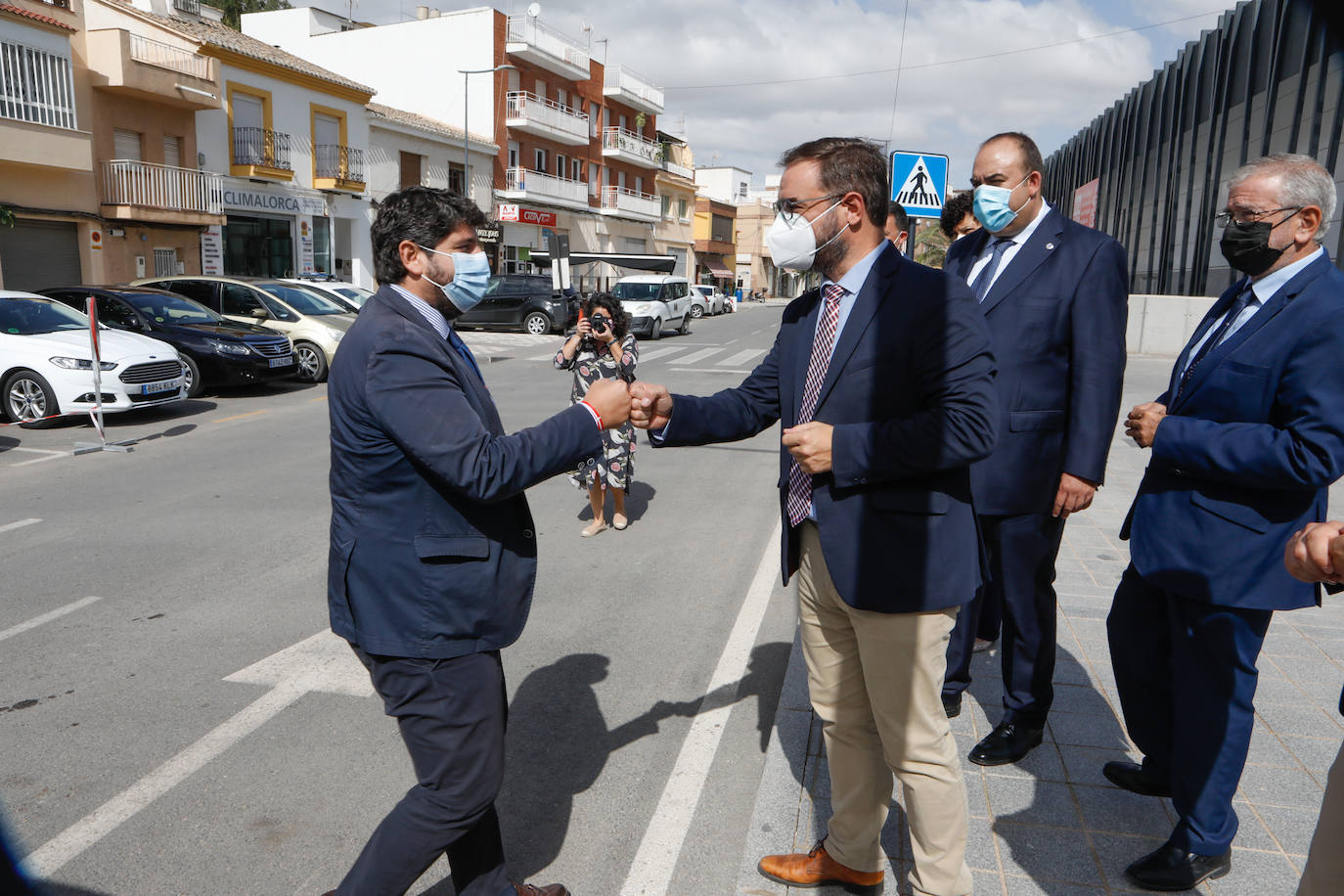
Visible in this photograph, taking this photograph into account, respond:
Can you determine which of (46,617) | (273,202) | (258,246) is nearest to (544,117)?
(273,202)

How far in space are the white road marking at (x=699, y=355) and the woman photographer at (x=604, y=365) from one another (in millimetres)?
13593

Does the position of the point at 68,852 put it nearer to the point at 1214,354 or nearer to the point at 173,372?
the point at 1214,354

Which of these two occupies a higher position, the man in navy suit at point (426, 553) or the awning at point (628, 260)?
the awning at point (628, 260)

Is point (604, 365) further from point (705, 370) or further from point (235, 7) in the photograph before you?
point (235, 7)

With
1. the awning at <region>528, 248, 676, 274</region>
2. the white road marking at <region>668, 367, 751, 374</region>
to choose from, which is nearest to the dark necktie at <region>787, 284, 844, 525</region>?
the white road marking at <region>668, 367, 751, 374</region>

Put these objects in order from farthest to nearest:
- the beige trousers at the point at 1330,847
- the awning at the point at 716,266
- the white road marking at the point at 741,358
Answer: the awning at the point at 716,266
the white road marking at the point at 741,358
the beige trousers at the point at 1330,847

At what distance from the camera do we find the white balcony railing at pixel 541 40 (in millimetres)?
38312

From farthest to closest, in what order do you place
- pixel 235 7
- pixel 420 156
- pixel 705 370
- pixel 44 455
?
1. pixel 235 7
2. pixel 420 156
3. pixel 705 370
4. pixel 44 455

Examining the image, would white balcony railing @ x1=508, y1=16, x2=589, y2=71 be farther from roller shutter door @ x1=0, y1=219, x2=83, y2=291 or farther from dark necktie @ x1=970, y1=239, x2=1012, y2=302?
dark necktie @ x1=970, y1=239, x2=1012, y2=302

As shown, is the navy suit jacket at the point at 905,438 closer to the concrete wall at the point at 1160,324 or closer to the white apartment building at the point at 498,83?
the concrete wall at the point at 1160,324

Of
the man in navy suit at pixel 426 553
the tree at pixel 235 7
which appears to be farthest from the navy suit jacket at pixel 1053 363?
the tree at pixel 235 7

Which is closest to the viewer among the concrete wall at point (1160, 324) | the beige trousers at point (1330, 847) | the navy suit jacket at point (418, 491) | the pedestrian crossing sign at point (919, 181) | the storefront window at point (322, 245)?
the beige trousers at point (1330, 847)

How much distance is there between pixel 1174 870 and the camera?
2637 mm

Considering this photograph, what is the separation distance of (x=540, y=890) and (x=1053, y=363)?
2.39 metres
